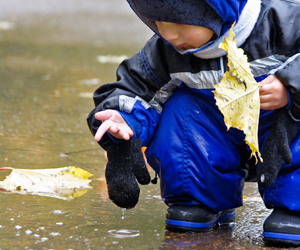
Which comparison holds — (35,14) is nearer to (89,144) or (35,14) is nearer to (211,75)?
(89,144)

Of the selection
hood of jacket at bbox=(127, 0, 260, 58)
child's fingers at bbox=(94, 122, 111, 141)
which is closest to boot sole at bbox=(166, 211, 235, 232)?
child's fingers at bbox=(94, 122, 111, 141)

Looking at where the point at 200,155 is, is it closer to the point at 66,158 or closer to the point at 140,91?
the point at 140,91

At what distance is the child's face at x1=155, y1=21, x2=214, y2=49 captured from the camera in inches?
57.7

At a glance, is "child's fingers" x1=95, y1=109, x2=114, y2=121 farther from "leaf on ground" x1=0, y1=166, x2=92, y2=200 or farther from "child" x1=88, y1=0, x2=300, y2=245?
"leaf on ground" x1=0, y1=166, x2=92, y2=200

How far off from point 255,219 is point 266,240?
216 millimetres

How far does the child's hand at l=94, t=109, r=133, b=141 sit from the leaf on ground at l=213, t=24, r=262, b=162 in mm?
317

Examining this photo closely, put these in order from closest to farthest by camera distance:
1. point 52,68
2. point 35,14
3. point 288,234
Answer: point 288,234 → point 52,68 → point 35,14

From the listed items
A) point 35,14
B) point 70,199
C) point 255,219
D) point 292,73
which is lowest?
point 255,219

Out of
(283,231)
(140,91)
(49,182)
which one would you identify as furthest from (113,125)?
(283,231)

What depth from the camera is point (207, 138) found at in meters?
1.64

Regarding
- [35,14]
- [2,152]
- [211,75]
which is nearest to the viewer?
[211,75]

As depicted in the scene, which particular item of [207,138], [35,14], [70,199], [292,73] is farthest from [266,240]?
[35,14]

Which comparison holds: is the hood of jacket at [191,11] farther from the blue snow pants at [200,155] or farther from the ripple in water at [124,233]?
the ripple in water at [124,233]

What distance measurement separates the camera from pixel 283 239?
1.46 metres
